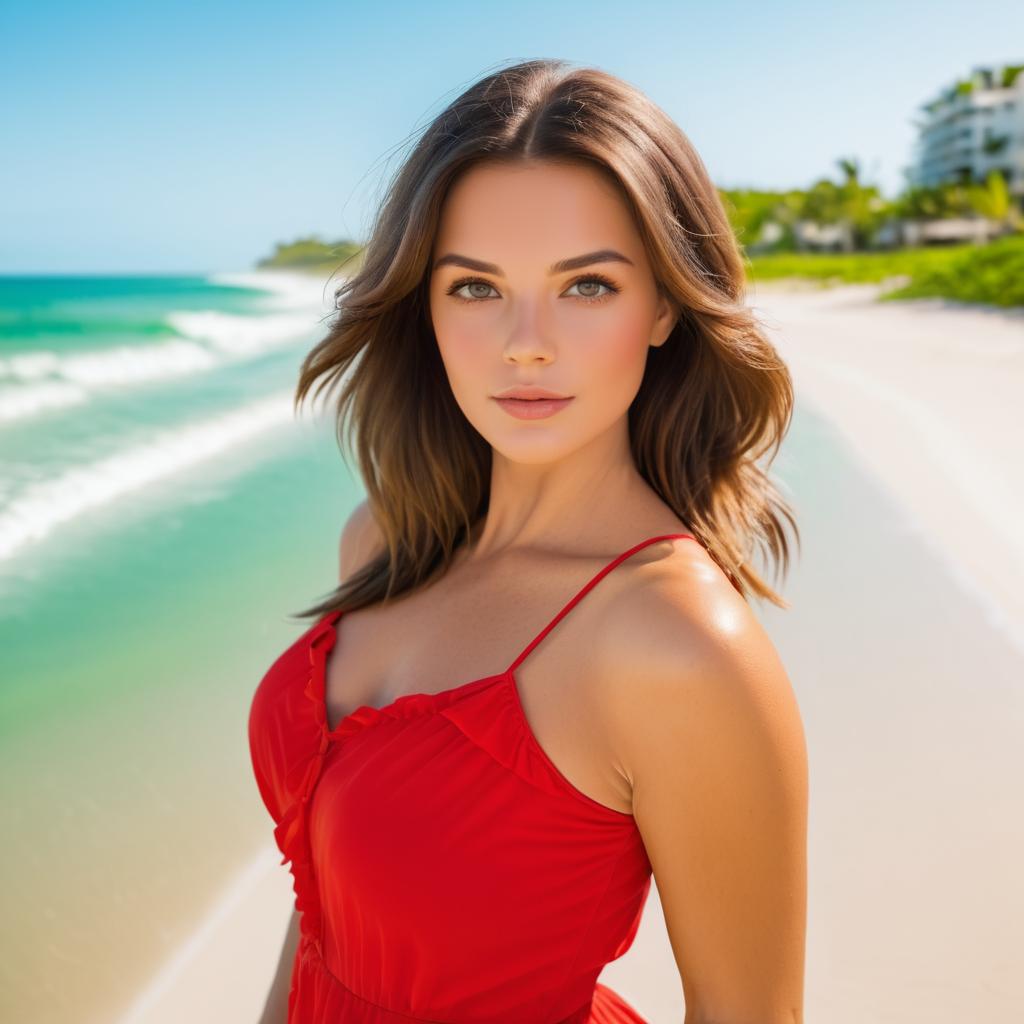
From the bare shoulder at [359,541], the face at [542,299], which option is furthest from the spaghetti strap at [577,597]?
the bare shoulder at [359,541]

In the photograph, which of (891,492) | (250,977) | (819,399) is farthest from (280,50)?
(250,977)

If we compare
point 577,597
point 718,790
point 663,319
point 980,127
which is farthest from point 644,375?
point 980,127

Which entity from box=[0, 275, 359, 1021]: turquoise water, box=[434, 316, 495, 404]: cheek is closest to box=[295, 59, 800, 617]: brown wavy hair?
box=[434, 316, 495, 404]: cheek

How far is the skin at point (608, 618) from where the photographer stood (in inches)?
55.0

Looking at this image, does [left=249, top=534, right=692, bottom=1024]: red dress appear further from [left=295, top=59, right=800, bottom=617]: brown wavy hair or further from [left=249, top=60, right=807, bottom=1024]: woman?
[left=295, top=59, right=800, bottom=617]: brown wavy hair

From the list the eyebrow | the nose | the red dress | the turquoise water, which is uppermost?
the eyebrow

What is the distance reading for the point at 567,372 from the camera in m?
1.77

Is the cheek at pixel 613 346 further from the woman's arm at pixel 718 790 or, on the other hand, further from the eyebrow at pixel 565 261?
the woman's arm at pixel 718 790

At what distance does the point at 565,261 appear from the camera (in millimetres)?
1731

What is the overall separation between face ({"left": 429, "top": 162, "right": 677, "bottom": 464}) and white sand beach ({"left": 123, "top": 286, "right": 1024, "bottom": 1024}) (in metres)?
0.45

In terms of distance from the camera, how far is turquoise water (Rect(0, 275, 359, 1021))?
11.0 feet

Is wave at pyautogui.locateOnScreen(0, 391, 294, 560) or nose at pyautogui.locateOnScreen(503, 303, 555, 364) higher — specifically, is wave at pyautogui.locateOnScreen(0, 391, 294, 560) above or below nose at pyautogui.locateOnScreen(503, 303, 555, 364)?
below

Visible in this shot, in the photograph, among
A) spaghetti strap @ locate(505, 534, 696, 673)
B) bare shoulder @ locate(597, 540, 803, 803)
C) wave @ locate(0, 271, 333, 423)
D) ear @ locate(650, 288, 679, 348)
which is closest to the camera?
bare shoulder @ locate(597, 540, 803, 803)

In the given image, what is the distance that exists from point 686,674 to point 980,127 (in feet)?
284
